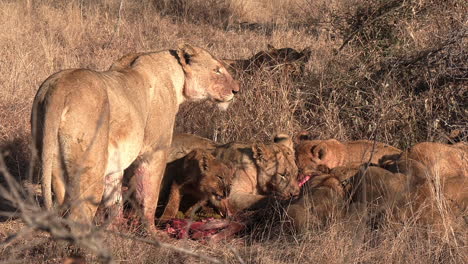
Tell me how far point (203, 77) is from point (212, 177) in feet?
2.77

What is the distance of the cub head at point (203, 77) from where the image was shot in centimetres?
570

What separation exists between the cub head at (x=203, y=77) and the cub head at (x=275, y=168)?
27.5 inches

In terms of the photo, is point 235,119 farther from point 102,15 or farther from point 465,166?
point 102,15

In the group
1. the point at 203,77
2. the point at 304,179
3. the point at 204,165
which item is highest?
the point at 203,77

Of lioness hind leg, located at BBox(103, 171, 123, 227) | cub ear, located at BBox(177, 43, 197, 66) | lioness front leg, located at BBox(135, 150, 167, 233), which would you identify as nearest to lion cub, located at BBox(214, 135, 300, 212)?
lioness front leg, located at BBox(135, 150, 167, 233)

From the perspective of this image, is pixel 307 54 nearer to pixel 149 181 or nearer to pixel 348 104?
pixel 348 104

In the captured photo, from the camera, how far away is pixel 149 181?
5.26 meters

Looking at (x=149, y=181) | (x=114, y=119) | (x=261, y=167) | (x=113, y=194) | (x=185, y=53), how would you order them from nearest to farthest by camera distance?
(x=114, y=119) < (x=113, y=194) < (x=149, y=181) < (x=185, y=53) < (x=261, y=167)

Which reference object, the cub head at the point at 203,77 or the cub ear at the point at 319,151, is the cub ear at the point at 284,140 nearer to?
the cub ear at the point at 319,151

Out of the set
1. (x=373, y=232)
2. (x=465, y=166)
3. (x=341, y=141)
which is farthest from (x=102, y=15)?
(x=373, y=232)

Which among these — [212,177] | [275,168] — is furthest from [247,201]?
[275,168]

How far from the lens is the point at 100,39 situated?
38.0 ft

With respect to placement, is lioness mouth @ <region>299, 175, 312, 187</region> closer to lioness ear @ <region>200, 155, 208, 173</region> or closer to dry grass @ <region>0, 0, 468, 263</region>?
dry grass @ <region>0, 0, 468, 263</region>

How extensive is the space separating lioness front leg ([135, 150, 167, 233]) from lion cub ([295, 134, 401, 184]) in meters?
1.75
